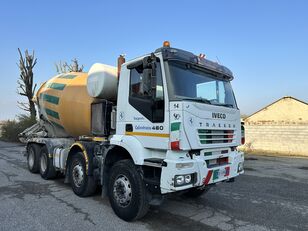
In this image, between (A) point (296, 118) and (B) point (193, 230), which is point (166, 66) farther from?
(A) point (296, 118)

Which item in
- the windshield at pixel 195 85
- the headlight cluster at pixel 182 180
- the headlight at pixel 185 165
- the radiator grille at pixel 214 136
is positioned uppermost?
the windshield at pixel 195 85

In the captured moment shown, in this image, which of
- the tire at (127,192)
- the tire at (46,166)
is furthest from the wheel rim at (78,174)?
the tire at (46,166)

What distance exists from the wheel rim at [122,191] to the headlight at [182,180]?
1122 millimetres

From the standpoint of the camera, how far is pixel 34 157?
9.88m

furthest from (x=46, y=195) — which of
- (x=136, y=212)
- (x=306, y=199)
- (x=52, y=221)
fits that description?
(x=306, y=199)

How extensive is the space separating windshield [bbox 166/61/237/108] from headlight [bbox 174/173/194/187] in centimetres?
121

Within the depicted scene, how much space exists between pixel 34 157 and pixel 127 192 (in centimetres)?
583

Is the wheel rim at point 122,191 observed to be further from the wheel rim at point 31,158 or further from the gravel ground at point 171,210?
the wheel rim at point 31,158

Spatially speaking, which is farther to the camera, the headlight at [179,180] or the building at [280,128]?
the building at [280,128]

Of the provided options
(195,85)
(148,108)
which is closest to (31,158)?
(148,108)

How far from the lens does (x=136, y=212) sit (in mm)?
5000

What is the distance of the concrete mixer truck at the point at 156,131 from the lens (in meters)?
4.61

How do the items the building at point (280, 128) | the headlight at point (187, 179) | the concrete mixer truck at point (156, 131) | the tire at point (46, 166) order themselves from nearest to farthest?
the headlight at point (187, 179), the concrete mixer truck at point (156, 131), the tire at point (46, 166), the building at point (280, 128)

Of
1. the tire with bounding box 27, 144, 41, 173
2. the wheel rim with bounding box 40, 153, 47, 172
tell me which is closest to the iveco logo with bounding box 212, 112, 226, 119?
the wheel rim with bounding box 40, 153, 47, 172
